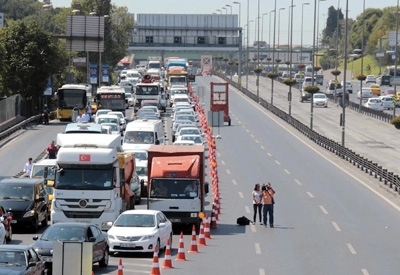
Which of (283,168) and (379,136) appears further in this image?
(379,136)

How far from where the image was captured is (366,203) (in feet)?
157

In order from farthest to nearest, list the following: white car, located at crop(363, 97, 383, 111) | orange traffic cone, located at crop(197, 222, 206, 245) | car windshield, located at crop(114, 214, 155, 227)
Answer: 1. white car, located at crop(363, 97, 383, 111)
2. orange traffic cone, located at crop(197, 222, 206, 245)
3. car windshield, located at crop(114, 214, 155, 227)

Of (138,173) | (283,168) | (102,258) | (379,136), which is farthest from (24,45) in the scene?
(102,258)

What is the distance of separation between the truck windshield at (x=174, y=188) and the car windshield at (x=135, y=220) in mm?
5829

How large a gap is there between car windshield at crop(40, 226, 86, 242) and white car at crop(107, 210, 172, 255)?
2.54 m

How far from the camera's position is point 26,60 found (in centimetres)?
8869

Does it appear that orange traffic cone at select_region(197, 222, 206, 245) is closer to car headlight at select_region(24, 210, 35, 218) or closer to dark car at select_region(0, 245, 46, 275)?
car headlight at select_region(24, 210, 35, 218)

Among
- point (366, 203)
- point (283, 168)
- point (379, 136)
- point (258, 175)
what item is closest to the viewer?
point (366, 203)

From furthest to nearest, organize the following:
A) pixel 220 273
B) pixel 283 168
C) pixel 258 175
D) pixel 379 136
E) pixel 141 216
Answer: pixel 379 136
pixel 283 168
pixel 258 175
pixel 141 216
pixel 220 273

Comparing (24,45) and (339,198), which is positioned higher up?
(24,45)

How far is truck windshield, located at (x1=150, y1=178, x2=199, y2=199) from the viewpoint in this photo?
3922cm

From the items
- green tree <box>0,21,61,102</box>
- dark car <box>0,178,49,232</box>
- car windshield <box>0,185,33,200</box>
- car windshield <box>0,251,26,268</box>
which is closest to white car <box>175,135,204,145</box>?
dark car <box>0,178,49,232</box>

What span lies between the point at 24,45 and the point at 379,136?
26245 millimetres

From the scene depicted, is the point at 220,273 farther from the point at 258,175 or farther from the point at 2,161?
the point at 2,161
